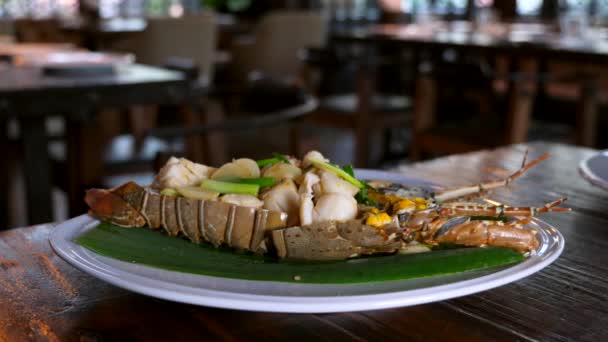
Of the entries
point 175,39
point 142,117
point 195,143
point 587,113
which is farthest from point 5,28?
point 587,113

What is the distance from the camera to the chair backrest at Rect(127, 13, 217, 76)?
15.1ft

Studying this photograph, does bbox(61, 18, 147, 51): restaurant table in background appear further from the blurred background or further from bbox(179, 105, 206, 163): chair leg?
bbox(179, 105, 206, 163): chair leg

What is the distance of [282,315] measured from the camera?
1.87ft

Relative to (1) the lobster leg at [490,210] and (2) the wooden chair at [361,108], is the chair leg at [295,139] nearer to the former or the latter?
(2) the wooden chair at [361,108]

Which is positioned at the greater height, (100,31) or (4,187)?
(100,31)

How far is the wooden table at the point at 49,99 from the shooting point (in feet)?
6.11

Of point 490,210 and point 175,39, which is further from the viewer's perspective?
point 175,39

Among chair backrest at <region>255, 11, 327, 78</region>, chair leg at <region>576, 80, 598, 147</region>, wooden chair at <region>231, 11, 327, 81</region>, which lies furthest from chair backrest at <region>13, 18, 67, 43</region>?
chair leg at <region>576, 80, 598, 147</region>

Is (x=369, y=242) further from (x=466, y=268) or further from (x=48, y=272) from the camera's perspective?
(x=48, y=272)

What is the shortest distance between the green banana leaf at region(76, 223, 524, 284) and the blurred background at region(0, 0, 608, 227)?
0.99 m

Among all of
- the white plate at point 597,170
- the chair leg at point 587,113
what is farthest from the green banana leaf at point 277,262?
the chair leg at point 587,113

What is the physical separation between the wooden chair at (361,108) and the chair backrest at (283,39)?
1.73 m

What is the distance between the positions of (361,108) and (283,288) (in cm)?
300

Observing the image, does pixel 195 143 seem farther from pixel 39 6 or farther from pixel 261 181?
pixel 39 6
